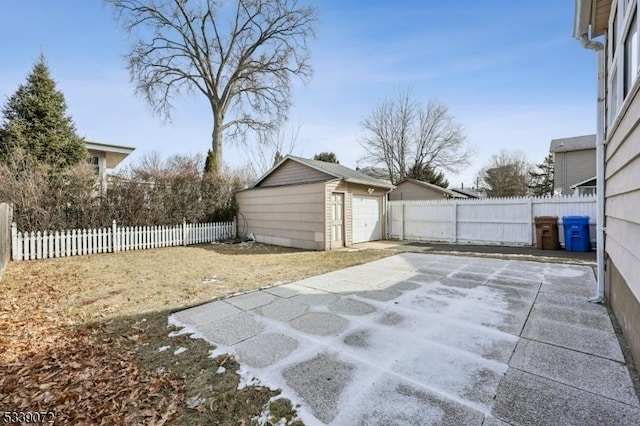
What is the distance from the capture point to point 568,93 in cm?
1037

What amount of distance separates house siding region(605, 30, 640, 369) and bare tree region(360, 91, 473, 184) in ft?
78.9

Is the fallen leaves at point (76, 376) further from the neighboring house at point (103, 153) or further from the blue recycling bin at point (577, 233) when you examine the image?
the neighboring house at point (103, 153)

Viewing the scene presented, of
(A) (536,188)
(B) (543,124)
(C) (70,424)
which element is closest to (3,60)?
(C) (70,424)

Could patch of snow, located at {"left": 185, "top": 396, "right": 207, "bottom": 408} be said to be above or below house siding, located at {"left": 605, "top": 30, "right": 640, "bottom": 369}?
below

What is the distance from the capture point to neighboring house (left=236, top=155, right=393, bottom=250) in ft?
32.3

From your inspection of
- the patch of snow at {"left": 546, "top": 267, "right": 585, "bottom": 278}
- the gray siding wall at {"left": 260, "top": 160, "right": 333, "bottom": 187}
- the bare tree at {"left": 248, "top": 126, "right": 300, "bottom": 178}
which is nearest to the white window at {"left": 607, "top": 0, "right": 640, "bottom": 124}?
the patch of snow at {"left": 546, "top": 267, "right": 585, "bottom": 278}

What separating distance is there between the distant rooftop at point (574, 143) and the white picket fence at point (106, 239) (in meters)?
22.4

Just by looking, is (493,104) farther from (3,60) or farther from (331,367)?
(3,60)

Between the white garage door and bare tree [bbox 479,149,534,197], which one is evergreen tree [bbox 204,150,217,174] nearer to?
the white garage door

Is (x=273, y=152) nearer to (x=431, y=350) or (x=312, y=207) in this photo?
(x=312, y=207)

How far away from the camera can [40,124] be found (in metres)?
12.6

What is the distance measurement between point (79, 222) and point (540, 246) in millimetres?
14129

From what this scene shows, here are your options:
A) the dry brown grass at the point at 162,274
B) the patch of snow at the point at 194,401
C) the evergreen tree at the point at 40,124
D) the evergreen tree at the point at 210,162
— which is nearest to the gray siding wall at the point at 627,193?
the patch of snow at the point at 194,401

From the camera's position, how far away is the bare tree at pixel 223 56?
15586mm
